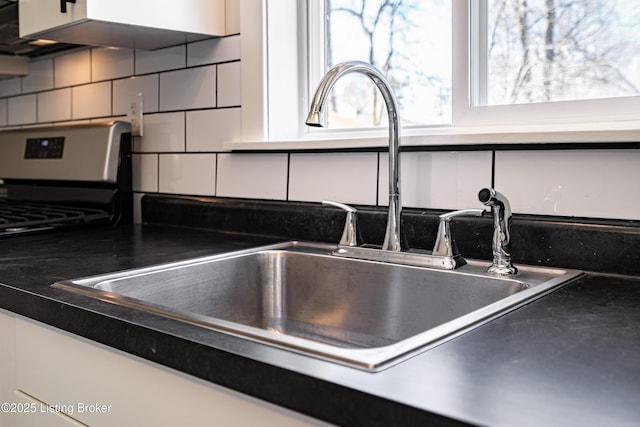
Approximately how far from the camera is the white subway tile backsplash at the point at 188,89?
5.45 ft

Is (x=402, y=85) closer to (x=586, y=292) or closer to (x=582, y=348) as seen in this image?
(x=586, y=292)

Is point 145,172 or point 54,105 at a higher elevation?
point 54,105

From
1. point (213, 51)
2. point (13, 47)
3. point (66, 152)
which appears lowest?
point (66, 152)

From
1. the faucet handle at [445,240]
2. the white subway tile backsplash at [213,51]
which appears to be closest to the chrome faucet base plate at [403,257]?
the faucet handle at [445,240]

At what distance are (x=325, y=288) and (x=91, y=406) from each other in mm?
501

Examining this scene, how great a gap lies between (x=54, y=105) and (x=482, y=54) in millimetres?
1601

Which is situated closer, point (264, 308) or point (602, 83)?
point (602, 83)

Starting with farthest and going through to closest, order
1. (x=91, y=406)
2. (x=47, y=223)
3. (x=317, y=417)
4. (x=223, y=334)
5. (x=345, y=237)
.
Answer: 1. (x=47, y=223)
2. (x=345, y=237)
3. (x=91, y=406)
4. (x=223, y=334)
5. (x=317, y=417)

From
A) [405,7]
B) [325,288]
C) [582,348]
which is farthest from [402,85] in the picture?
[582,348]

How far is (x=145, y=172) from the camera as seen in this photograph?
74.2 inches

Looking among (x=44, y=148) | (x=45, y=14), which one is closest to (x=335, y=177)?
(x=45, y=14)

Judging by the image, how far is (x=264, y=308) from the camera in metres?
1.27

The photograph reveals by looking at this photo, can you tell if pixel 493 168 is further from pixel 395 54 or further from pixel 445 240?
pixel 395 54

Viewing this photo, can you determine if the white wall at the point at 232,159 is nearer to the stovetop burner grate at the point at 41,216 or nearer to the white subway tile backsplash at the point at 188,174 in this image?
the white subway tile backsplash at the point at 188,174
